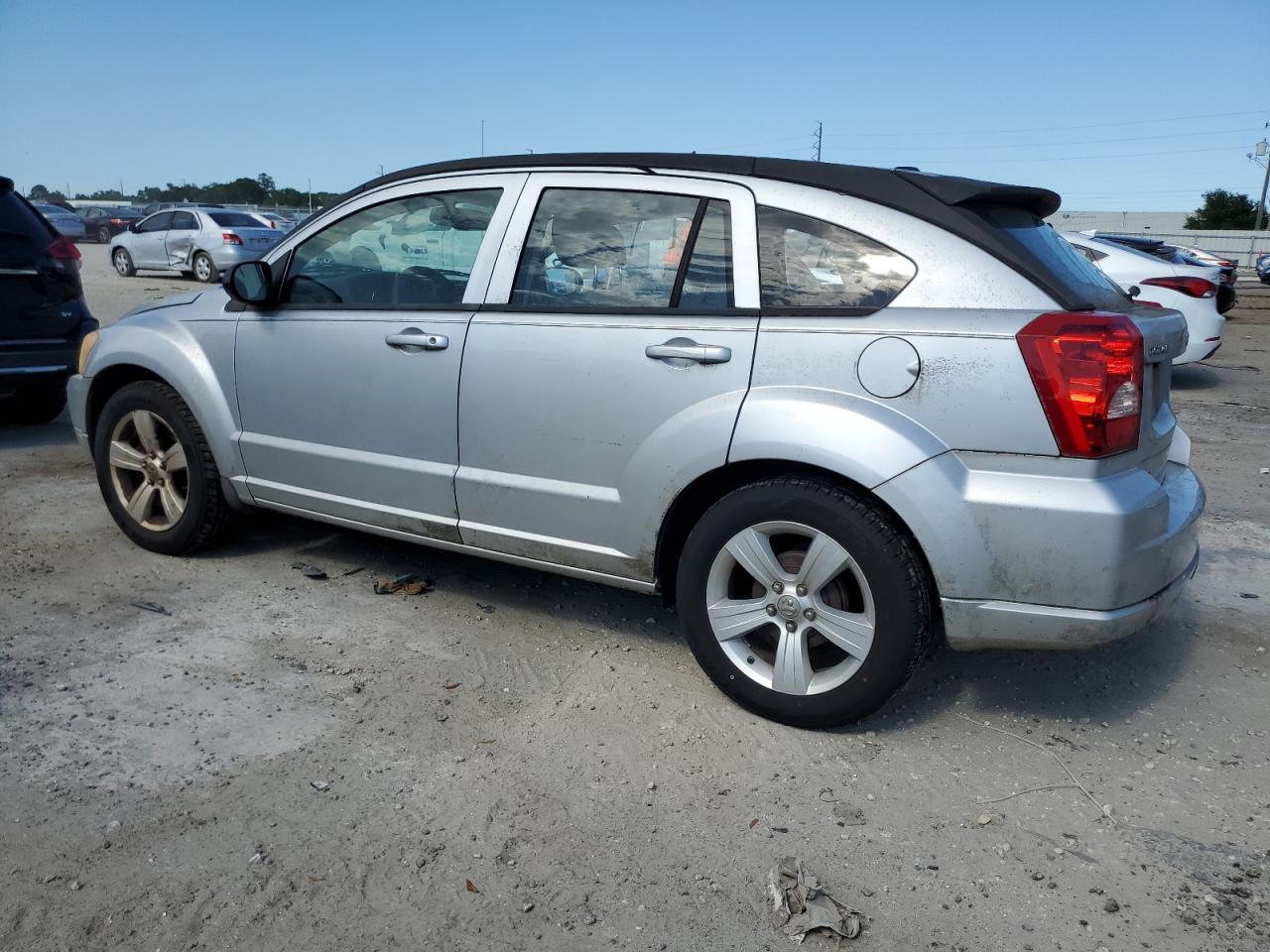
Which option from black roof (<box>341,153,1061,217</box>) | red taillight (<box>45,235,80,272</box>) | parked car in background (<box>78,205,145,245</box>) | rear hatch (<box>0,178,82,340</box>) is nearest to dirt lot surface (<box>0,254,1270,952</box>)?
black roof (<box>341,153,1061,217</box>)

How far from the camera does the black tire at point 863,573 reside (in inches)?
125

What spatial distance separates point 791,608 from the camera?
336 centimetres

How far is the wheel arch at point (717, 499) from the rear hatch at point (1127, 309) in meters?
0.67

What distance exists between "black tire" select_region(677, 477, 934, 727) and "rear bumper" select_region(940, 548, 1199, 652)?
0.36 feet

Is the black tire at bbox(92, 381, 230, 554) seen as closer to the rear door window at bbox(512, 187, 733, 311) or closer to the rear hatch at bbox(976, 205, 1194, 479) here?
the rear door window at bbox(512, 187, 733, 311)

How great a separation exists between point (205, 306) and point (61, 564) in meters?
1.39

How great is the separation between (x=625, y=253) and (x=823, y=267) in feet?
2.43

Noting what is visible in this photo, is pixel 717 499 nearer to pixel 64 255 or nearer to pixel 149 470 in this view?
pixel 149 470

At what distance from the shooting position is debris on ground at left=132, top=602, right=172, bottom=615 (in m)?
4.37

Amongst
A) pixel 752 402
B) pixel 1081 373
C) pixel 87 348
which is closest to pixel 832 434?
pixel 752 402

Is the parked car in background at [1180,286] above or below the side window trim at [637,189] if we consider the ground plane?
below

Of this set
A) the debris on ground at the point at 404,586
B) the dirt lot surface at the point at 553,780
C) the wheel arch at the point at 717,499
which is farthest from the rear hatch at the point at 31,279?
the wheel arch at the point at 717,499

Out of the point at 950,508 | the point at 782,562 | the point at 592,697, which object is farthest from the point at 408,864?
the point at 950,508

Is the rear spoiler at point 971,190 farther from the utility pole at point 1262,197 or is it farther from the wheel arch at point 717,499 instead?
the utility pole at point 1262,197
